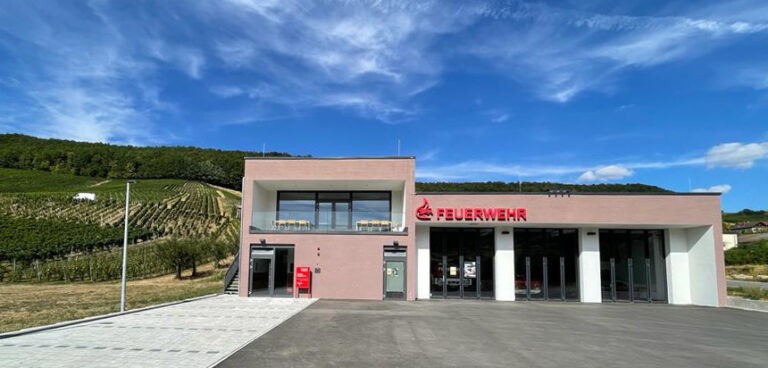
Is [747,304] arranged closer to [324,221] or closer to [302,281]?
[324,221]

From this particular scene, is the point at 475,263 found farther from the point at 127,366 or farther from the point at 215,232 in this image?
the point at 215,232

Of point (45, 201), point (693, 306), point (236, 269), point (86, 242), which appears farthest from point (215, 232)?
point (693, 306)

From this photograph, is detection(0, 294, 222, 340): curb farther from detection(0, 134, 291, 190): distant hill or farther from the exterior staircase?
detection(0, 134, 291, 190): distant hill

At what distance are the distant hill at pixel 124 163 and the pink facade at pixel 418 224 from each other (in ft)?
202

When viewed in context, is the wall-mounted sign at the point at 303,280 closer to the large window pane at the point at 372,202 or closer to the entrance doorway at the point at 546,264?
the large window pane at the point at 372,202

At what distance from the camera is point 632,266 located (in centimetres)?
2208

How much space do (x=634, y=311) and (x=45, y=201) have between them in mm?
58292

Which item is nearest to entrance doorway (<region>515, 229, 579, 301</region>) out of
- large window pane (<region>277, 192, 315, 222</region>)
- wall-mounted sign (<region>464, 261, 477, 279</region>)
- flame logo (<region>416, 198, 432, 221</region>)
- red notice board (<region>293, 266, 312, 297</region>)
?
wall-mounted sign (<region>464, 261, 477, 279</region>)

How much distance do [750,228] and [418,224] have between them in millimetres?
80873

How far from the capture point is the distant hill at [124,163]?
8256 cm

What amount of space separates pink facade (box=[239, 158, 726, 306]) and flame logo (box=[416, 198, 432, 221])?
14 centimetres

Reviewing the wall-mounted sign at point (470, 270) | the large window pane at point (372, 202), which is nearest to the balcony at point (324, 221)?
the large window pane at point (372, 202)

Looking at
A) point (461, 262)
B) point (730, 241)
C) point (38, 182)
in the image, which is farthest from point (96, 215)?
point (730, 241)

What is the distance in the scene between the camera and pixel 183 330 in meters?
11.6
